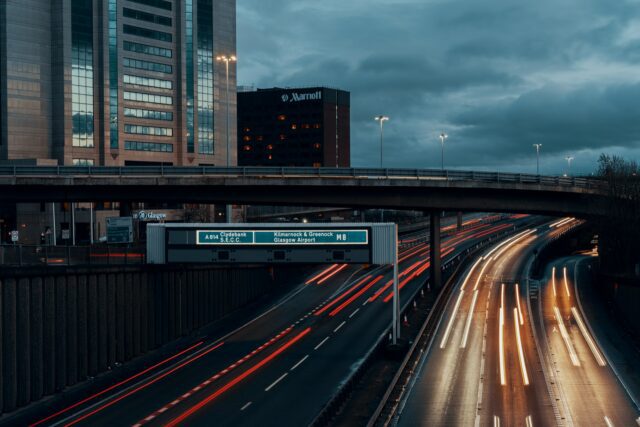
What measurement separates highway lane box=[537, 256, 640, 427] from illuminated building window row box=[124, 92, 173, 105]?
321ft

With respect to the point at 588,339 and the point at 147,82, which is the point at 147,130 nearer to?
the point at 147,82

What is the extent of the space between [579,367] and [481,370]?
6.18m

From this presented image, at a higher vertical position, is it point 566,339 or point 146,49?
point 146,49

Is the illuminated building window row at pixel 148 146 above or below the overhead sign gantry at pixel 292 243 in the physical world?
above

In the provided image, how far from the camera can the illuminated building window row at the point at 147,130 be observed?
144812 mm

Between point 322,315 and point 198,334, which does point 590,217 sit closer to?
point 322,315

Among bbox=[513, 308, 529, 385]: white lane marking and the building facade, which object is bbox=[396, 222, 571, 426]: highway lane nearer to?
bbox=[513, 308, 529, 385]: white lane marking

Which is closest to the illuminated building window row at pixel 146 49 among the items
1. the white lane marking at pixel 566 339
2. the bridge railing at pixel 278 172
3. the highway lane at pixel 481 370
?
the bridge railing at pixel 278 172

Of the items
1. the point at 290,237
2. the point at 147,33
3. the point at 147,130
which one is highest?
the point at 147,33

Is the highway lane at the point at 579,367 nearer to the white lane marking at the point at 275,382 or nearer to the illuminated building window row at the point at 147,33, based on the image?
the white lane marking at the point at 275,382

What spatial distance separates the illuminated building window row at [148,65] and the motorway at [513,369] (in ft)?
310

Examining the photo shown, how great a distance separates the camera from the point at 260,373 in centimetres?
4194

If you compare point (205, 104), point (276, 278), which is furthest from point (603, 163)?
point (205, 104)

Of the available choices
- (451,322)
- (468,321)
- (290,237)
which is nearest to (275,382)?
(290,237)
